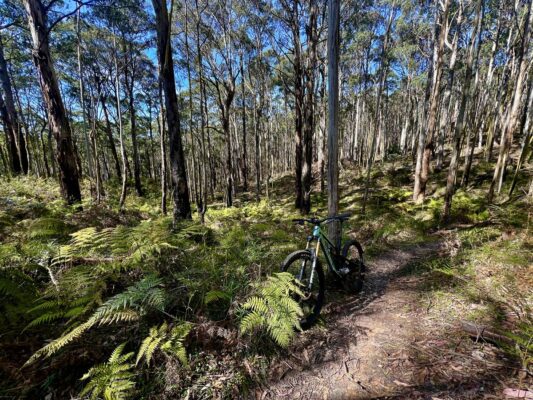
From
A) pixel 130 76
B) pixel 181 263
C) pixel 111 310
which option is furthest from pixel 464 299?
pixel 130 76

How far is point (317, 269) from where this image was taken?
280cm

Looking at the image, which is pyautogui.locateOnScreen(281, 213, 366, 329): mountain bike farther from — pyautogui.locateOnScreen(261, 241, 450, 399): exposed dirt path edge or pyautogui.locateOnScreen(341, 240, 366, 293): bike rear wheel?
pyautogui.locateOnScreen(261, 241, 450, 399): exposed dirt path edge

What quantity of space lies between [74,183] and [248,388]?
6796mm

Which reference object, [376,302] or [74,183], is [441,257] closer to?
[376,302]

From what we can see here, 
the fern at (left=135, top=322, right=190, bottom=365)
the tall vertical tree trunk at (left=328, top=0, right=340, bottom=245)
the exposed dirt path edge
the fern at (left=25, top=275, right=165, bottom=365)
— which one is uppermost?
the tall vertical tree trunk at (left=328, top=0, right=340, bottom=245)

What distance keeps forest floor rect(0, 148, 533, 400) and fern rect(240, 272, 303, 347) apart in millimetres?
A: 243

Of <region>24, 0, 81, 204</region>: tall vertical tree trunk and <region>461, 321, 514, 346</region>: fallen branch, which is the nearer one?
<region>461, 321, 514, 346</region>: fallen branch

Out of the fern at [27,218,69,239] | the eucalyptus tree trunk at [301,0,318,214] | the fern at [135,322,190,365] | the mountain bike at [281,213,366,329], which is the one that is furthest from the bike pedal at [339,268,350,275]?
the eucalyptus tree trunk at [301,0,318,214]

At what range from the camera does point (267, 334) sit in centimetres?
237

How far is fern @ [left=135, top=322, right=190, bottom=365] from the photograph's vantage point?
71.6 inches

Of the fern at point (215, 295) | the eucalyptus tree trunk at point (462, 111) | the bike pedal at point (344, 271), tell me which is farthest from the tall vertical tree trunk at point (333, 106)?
the eucalyptus tree trunk at point (462, 111)

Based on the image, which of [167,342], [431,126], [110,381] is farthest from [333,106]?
[431,126]

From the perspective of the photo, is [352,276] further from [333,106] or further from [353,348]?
[333,106]

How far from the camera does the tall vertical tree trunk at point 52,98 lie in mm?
5461
